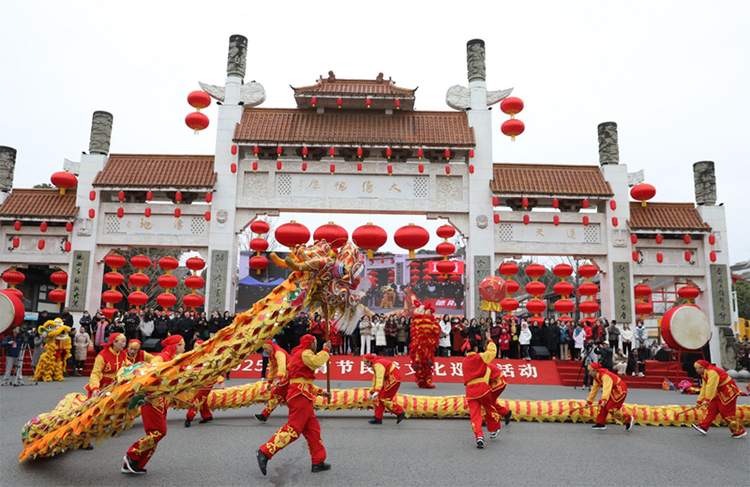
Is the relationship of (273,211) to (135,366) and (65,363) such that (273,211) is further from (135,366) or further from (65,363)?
(135,366)

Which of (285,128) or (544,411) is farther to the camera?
(285,128)

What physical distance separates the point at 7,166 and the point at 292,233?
993 cm

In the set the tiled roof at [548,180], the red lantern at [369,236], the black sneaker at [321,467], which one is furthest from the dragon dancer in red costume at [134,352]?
the tiled roof at [548,180]

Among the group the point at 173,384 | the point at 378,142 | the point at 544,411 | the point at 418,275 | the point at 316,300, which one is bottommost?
the point at 544,411

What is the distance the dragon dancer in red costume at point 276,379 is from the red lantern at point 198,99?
30.0 ft

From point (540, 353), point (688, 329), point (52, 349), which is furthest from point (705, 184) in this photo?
point (52, 349)

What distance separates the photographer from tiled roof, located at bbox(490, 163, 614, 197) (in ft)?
49.0

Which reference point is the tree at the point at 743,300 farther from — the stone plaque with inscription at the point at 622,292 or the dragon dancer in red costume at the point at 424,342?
the dragon dancer in red costume at the point at 424,342

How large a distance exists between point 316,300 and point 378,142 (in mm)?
10614

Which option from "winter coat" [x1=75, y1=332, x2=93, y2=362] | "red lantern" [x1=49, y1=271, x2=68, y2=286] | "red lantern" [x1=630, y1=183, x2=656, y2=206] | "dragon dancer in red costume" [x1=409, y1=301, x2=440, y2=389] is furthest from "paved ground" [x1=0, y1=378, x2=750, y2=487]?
"red lantern" [x1=630, y1=183, x2=656, y2=206]

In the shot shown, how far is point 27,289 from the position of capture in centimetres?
2122

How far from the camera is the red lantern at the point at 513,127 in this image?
45.0ft

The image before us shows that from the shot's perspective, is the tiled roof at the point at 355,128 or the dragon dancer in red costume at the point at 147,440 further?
the tiled roof at the point at 355,128

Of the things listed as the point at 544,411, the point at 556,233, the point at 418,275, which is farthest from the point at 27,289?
the point at 544,411
